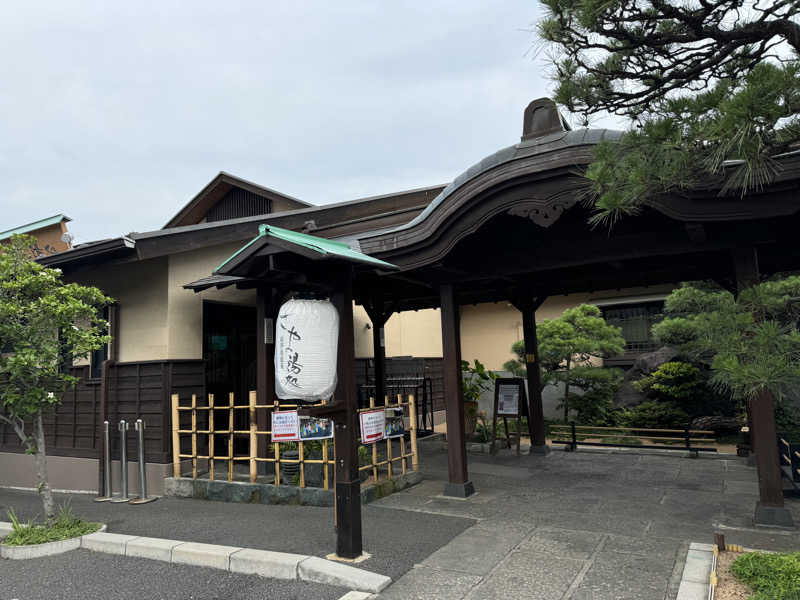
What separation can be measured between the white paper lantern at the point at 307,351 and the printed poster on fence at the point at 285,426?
1.89 meters

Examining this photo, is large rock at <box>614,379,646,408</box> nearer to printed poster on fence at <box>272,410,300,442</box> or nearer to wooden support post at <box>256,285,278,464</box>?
wooden support post at <box>256,285,278,464</box>

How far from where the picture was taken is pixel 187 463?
332 inches

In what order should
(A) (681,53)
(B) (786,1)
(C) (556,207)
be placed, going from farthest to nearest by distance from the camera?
(C) (556,207), (A) (681,53), (B) (786,1)

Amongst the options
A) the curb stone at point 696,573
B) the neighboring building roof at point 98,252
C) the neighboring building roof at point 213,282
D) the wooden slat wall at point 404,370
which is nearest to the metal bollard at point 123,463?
the neighboring building roof at point 213,282

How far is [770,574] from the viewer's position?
381 centimetres

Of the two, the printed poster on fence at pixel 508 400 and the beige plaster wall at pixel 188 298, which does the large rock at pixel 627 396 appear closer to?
the printed poster on fence at pixel 508 400

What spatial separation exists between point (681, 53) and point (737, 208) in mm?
1703

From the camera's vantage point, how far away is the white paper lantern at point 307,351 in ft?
16.3

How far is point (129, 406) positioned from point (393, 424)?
4403mm

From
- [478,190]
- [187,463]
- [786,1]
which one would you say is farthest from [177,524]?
[786,1]

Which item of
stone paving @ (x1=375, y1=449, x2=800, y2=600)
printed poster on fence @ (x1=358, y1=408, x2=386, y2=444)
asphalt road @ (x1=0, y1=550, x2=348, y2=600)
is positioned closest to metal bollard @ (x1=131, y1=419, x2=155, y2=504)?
asphalt road @ (x1=0, y1=550, x2=348, y2=600)

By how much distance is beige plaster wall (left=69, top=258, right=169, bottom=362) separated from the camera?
28.6 ft

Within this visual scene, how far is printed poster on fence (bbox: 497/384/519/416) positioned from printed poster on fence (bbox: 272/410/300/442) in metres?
4.71

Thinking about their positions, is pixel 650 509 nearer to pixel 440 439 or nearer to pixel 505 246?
pixel 505 246
